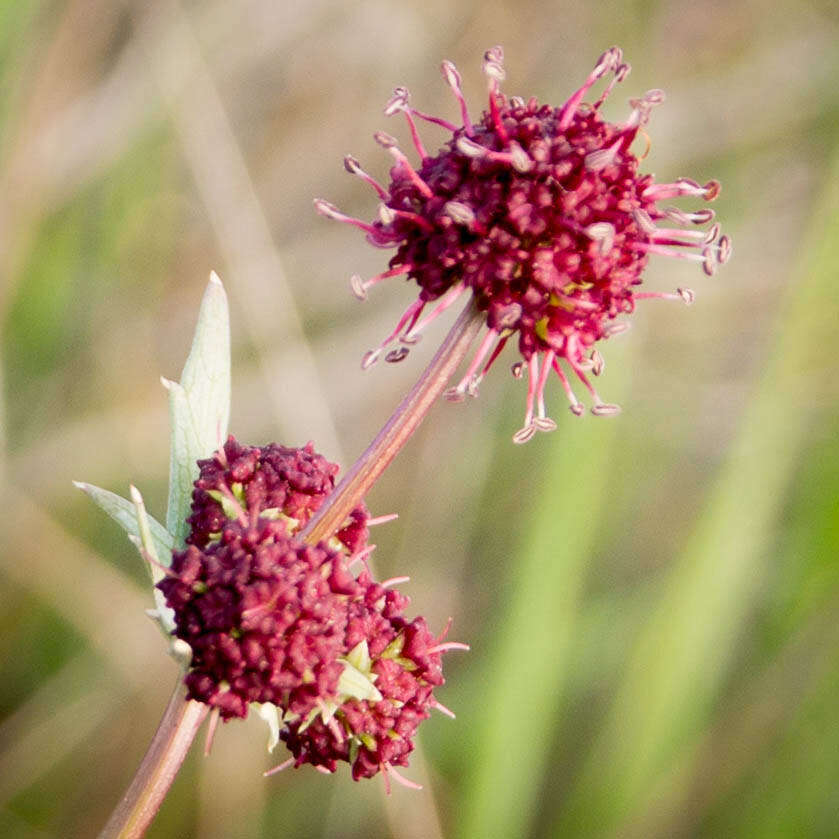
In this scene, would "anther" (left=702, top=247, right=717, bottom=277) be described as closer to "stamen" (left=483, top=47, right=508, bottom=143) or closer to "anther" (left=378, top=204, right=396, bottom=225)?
"stamen" (left=483, top=47, right=508, bottom=143)

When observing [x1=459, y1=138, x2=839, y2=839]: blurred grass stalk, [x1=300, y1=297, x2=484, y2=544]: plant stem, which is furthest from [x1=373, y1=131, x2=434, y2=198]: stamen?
[x1=459, y1=138, x2=839, y2=839]: blurred grass stalk

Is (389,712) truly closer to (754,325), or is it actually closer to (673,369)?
(673,369)

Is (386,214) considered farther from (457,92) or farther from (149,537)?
(149,537)

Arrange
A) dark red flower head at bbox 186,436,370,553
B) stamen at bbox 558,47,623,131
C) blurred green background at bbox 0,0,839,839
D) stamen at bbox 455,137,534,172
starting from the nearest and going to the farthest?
stamen at bbox 455,137,534,172
stamen at bbox 558,47,623,131
dark red flower head at bbox 186,436,370,553
blurred green background at bbox 0,0,839,839

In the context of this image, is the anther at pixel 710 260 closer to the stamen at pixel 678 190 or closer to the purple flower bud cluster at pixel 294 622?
the stamen at pixel 678 190

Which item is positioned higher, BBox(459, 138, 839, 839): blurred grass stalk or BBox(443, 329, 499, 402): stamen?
BBox(443, 329, 499, 402): stamen

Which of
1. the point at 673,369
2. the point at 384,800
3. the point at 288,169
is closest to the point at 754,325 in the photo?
the point at 673,369

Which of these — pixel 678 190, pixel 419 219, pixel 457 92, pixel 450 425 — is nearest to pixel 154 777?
pixel 419 219
